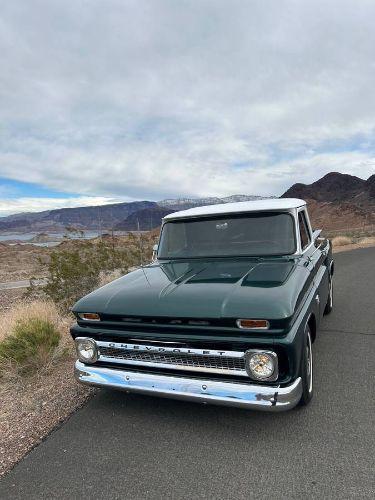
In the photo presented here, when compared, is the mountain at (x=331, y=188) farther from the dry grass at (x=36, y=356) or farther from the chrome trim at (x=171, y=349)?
the chrome trim at (x=171, y=349)

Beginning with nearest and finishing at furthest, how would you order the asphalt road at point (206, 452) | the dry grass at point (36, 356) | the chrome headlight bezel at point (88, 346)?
the asphalt road at point (206, 452) → the chrome headlight bezel at point (88, 346) → the dry grass at point (36, 356)

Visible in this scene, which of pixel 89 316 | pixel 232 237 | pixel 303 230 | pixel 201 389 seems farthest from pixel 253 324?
pixel 303 230

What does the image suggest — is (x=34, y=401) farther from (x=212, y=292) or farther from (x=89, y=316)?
(x=212, y=292)

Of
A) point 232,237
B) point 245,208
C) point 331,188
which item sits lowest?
point 232,237

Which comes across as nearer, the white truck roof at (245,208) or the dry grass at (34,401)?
the dry grass at (34,401)

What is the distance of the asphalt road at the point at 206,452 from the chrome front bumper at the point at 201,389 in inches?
15.2

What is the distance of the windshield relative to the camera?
3.98m

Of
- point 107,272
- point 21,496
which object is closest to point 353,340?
point 21,496

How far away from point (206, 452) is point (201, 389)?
0.48 meters

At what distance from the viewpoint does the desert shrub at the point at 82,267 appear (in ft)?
26.6

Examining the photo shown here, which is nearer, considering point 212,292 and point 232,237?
point 212,292

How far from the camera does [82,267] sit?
8.48 metres

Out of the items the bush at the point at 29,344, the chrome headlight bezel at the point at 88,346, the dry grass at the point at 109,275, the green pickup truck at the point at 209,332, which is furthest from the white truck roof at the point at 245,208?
the dry grass at the point at 109,275

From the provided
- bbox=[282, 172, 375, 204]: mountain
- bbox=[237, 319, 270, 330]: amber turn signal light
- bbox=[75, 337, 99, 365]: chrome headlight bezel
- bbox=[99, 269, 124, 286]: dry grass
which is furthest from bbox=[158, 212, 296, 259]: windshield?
bbox=[282, 172, 375, 204]: mountain
